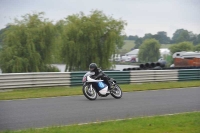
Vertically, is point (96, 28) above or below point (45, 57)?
above

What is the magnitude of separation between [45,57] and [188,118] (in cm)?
2938

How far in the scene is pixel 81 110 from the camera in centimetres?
1204

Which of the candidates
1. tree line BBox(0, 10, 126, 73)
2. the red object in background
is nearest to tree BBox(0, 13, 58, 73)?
tree line BBox(0, 10, 126, 73)

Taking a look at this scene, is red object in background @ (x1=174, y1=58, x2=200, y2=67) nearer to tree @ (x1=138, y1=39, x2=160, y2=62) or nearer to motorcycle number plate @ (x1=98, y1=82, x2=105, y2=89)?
tree @ (x1=138, y1=39, x2=160, y2=62)

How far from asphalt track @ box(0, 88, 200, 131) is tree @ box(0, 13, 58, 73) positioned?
790 inches

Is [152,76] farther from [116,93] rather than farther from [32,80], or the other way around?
[116,93]

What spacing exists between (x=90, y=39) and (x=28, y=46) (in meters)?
7.12

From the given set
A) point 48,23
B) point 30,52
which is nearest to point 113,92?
point 30,52

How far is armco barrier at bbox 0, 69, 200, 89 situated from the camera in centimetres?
1836

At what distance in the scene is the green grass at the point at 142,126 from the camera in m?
8.33

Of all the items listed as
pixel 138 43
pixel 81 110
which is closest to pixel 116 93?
pixel 81 110

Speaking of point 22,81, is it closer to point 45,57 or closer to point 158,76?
point 158,76

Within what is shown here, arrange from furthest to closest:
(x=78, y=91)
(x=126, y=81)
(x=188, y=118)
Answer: (x=126, y=81), (x=78, y=91), (x=188, y=118)

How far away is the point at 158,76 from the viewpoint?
24219 millimetres
